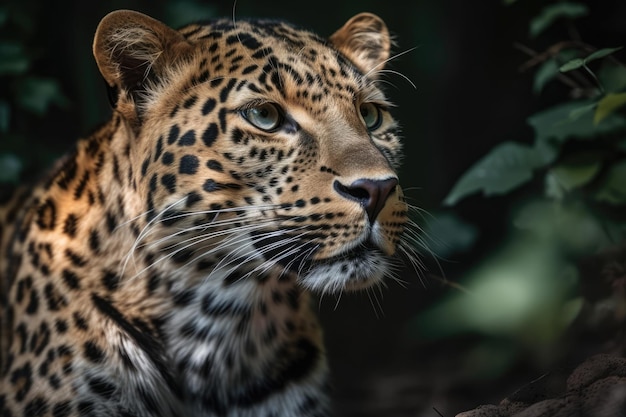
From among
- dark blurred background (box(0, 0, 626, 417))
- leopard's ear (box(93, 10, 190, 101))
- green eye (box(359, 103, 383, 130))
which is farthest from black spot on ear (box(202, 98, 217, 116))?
dark blurred background (box(0, 0, 626, 417))

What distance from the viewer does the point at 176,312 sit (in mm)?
3436

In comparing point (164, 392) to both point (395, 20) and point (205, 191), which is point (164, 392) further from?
point (395, 20)

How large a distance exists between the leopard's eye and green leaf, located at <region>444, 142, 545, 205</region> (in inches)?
56.7

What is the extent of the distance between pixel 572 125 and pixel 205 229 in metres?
2.09

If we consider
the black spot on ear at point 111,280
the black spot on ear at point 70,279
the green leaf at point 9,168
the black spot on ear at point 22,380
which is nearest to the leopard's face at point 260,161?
the black spot on ear at point 111,280

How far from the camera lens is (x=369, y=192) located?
2.96m

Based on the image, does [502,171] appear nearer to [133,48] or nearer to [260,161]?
[260,161]

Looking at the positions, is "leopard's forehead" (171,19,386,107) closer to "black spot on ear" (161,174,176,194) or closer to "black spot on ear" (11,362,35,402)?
"black spot on ear" (161,174,176,194)

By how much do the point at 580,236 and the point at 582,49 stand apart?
39.0 inches

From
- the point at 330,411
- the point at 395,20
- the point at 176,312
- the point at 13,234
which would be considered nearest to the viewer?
the point at 176,312

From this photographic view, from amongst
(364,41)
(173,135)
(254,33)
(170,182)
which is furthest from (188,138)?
(364,41)

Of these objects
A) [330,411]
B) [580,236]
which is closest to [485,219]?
[580,236]

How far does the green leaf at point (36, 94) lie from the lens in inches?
204

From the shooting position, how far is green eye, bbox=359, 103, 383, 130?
359cm
